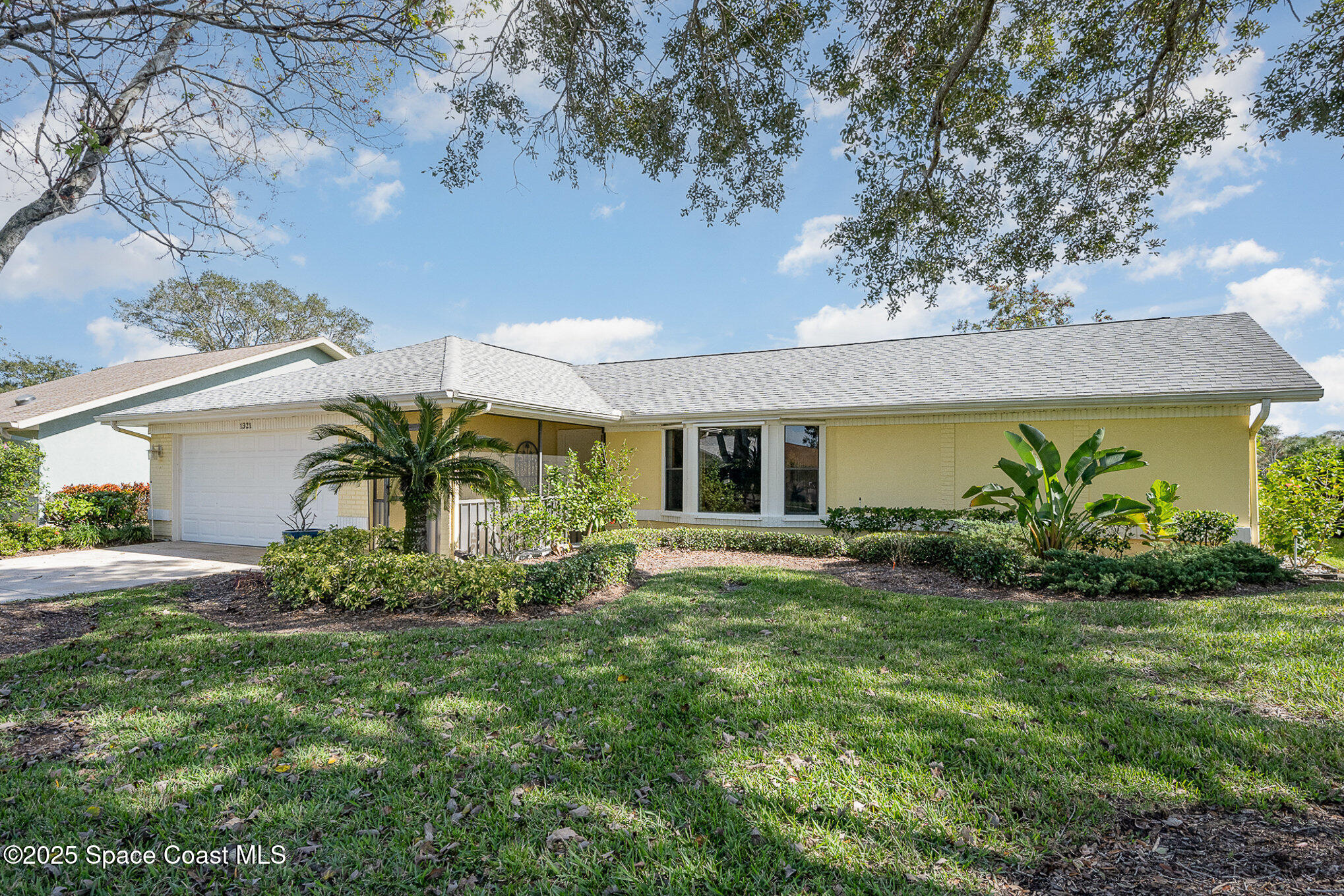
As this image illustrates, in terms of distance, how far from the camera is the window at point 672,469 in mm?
14609

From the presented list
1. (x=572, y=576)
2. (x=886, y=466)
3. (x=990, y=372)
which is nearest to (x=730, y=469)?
(x=886, y=466)

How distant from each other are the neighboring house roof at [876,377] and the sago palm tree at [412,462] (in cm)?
153

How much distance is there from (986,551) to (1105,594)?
4.89ft

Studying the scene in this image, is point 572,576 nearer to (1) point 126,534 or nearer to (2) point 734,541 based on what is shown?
(2) point 734,541

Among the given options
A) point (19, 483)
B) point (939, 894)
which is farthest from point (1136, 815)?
point (19, 483)

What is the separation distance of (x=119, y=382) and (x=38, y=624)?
52.4 ft

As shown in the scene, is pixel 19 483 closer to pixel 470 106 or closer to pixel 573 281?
pixel 573 281

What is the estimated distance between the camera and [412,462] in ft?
27.1

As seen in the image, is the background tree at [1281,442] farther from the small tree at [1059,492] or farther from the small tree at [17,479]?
the small tree at [17,479]

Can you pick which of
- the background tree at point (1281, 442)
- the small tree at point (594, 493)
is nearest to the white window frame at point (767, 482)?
the small tree at point (594, 493)

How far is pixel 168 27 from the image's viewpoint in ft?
20.4

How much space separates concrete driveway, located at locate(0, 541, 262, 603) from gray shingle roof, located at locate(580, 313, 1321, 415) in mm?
8861

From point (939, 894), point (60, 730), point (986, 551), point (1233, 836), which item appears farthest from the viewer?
point (986, 551)

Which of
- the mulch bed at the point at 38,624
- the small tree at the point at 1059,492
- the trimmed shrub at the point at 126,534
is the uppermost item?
the small tree at the point at 1059,492
